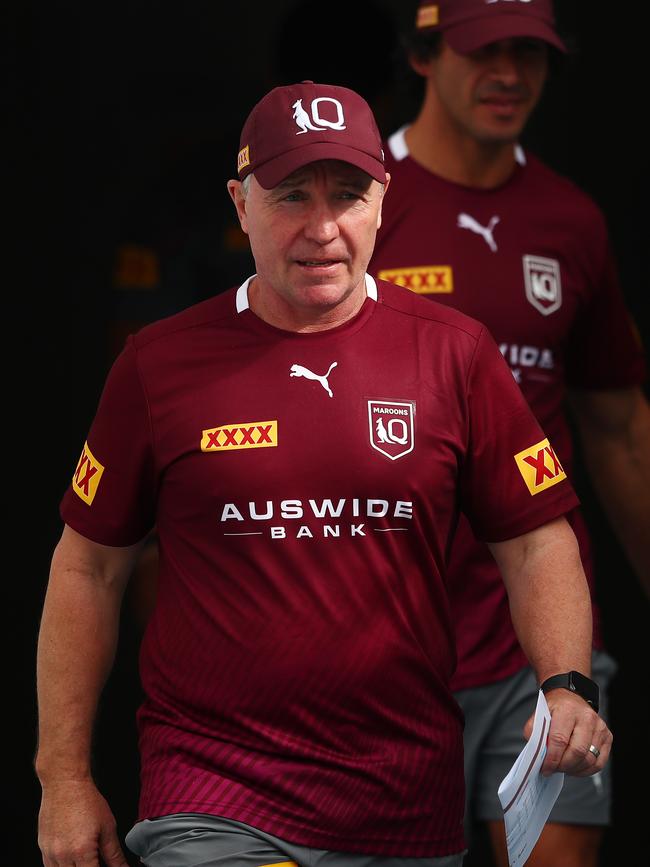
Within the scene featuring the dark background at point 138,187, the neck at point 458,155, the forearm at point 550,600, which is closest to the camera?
the forearm at point 550,600

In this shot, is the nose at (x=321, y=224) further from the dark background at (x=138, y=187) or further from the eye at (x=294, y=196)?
the dark background at (x=138, y=187)

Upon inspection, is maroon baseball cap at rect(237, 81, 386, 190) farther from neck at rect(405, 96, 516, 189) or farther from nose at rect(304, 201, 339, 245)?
neck at rect(405, 96, 516, 189)

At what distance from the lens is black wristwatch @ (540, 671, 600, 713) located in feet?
11.0

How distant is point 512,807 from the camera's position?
10.8 feet

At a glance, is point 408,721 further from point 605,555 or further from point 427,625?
point 605,555

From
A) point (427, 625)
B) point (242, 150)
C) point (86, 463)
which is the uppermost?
point (242, 150)

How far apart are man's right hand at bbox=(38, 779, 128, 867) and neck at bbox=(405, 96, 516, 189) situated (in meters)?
1.76

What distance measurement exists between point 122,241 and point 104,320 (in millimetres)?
250

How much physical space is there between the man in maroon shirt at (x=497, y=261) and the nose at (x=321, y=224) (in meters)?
0.88

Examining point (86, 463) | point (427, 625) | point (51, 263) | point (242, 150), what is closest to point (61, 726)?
point (86, 463)

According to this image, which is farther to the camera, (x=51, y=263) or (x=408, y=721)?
(x=51, y=263)

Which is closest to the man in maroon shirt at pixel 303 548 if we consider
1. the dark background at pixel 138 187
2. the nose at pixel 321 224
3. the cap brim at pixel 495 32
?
the nose at pixel 321 224

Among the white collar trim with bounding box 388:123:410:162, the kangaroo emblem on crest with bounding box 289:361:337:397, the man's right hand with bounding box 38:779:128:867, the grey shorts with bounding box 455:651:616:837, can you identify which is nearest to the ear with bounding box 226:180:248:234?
the kangaroo emblem on crest with bounding box 289:361:337:397

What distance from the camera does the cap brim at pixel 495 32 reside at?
14.1ft
